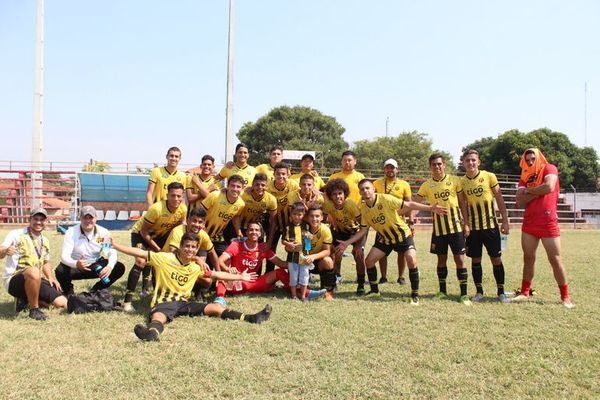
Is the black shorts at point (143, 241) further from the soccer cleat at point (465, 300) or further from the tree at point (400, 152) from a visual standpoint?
the tree at point (400, 152)

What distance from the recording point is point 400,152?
1716 inches

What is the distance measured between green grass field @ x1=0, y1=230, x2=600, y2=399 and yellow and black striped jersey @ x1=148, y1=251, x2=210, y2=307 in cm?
34

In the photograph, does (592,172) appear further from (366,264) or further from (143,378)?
(143,378)

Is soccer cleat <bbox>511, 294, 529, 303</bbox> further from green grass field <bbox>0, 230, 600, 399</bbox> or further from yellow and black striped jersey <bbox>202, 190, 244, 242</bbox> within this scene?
yellow and black striped jersey <bbox>202, 190, 244, 242</bbox>

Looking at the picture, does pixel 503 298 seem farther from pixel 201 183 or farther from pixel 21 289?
pixel 21 289

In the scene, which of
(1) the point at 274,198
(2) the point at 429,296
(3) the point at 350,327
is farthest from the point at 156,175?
(2) the point at 429,296

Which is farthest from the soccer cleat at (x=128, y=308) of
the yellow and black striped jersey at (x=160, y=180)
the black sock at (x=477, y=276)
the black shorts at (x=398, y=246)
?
the black sock at (x=477, y=276)

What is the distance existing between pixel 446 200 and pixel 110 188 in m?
19.4

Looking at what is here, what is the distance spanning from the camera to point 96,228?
19.6 feet

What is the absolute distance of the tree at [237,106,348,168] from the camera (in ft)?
144

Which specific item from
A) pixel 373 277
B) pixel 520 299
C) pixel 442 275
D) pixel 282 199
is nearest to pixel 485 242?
pixel 442 275

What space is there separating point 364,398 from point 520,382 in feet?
4.02

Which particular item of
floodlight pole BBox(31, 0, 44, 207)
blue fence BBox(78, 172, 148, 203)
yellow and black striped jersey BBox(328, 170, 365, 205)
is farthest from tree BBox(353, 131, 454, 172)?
yellow and black striped jersey BBox(328, 170, 365, 205)

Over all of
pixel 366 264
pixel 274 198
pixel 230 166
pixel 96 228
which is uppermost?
pixel 230 166
